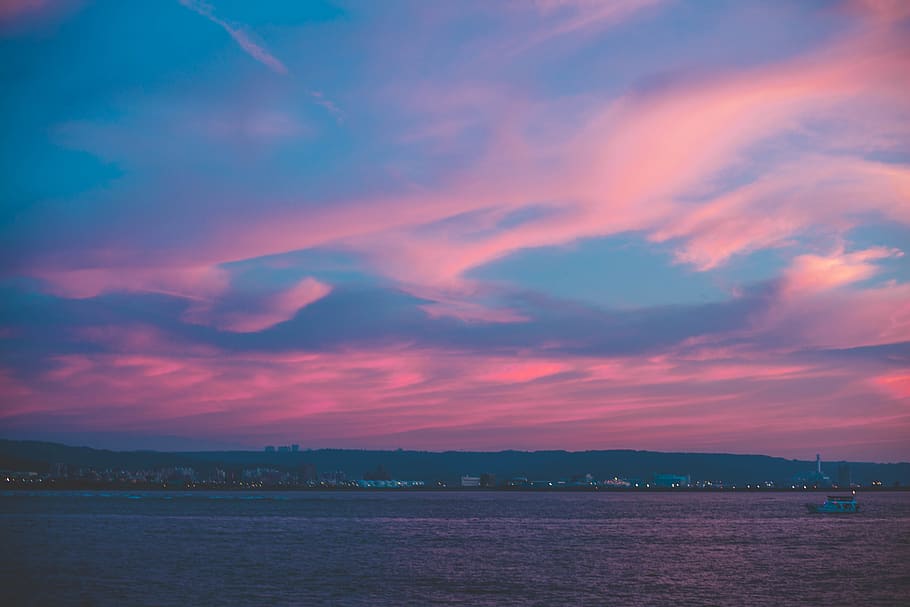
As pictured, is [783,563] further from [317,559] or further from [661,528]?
[661,528]

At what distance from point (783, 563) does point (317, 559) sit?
4135 centimetres

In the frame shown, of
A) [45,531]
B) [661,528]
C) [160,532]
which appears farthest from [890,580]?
[45,531]

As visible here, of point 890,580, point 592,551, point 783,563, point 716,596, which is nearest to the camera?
point 716,596

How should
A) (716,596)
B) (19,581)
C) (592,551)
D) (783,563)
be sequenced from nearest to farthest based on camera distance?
(716,596) → (19,581) → (783,563) → (592,551)

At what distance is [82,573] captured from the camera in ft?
237

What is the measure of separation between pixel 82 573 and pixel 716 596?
46.2m

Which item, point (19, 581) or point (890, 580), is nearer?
point (19, 581)

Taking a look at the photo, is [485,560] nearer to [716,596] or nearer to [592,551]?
[592,551]

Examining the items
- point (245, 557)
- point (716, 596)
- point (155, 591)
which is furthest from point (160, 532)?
point (716, 596)

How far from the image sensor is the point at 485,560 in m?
85.2

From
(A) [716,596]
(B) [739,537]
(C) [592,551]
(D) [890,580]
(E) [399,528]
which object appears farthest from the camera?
(E) [399,528]

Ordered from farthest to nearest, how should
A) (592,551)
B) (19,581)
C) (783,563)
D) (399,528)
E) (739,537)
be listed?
1. (399,528)
2. (739,537)
3. (592,551)
4. (783,563)
5. (19,581)

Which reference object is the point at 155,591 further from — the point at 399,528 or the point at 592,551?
the point at 399,528

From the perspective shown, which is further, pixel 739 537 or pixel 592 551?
pixel 739 537
